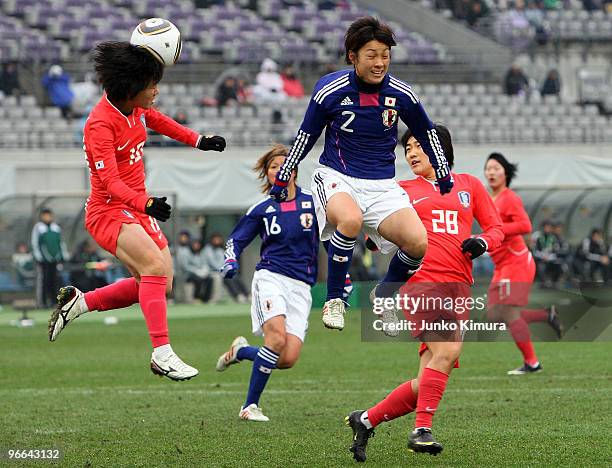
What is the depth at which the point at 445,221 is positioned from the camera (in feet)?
28.7

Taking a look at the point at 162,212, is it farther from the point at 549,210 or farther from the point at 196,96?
the point at 196,96

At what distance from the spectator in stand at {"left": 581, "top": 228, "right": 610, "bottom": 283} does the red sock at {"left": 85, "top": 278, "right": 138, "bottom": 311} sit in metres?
19.8

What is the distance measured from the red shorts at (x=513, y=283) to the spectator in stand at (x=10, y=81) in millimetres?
18961

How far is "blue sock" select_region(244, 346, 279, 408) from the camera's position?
10617 millimetres

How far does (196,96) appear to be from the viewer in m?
31.8

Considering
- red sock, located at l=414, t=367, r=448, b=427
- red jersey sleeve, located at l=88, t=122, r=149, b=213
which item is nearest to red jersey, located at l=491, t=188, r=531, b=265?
red sock, located at l=414, t=367, r=448, b=427

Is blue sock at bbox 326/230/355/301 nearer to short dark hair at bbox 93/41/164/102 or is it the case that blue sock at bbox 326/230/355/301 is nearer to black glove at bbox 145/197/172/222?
black glove at bbox 145/197/172/222

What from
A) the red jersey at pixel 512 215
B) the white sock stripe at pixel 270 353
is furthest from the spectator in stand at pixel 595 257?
the white sock stripe at pixel 270 353

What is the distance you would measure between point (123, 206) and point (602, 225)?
2003 centimetres

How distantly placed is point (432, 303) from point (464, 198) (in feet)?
2.60

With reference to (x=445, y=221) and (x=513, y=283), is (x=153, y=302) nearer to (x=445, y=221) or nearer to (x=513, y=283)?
(x=445, y=221)

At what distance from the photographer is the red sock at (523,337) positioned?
13.6m

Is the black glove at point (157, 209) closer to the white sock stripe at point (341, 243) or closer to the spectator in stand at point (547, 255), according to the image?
the white sock stripe at point (341, 243)

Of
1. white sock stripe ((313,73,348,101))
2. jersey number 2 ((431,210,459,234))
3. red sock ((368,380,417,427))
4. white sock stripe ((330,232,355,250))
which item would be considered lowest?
red sock ((368,380,417,427))
